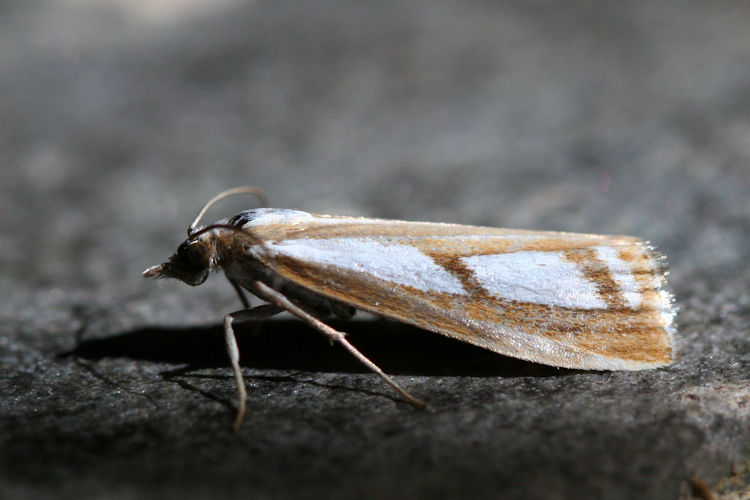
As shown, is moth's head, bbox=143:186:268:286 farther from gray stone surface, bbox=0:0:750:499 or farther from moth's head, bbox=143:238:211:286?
gray stone surface, bbox=0:0:750:499

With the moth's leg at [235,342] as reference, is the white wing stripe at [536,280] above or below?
above

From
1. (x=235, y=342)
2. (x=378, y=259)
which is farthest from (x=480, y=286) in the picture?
(x=235, y=342)

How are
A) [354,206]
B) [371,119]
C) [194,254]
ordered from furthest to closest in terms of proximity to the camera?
[371,119], [354,206], [194,254]

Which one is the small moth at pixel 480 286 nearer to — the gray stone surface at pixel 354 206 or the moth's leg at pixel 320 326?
the moth's leg at pixel 320 326

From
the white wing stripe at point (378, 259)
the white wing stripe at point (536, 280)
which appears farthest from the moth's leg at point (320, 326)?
the white wing stripe at point (536, 280)

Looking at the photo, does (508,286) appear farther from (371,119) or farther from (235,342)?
(371,119)

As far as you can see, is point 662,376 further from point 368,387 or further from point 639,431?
point 368,387

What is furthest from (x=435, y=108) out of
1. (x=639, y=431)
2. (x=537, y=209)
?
(x=639, y=431)
